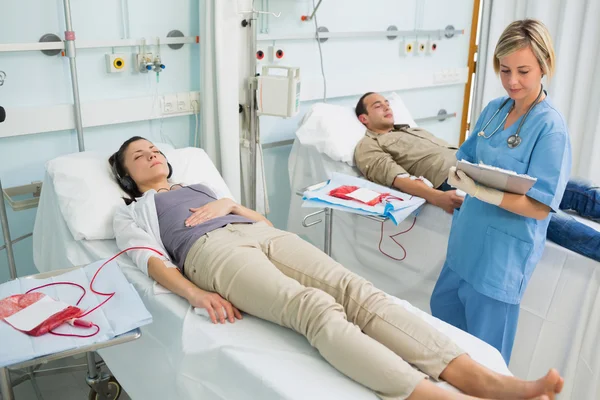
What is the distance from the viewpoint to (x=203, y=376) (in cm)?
162

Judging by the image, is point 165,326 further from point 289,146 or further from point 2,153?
point 289,146

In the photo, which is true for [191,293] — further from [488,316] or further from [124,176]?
[488,316]

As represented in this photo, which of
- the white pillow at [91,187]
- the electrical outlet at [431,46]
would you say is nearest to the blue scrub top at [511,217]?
the white pillow at [91,187]

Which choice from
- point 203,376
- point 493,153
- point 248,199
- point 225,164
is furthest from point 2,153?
point 493,153

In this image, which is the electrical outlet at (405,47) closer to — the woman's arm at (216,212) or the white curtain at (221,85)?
the white curtain at (221,85)

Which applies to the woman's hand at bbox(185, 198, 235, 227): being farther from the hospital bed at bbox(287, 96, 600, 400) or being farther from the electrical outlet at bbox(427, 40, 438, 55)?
the electrical outlet at bbox(427, 40, 438, 55)

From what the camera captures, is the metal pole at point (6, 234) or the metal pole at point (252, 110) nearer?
the metal pole at point (6, 234)

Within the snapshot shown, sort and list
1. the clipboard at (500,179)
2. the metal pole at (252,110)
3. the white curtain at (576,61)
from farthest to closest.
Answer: the white curtain at (576,61) → the metal pole at (252,110) → the clipboard at (500,179)

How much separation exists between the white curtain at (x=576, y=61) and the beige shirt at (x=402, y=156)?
1.27 m

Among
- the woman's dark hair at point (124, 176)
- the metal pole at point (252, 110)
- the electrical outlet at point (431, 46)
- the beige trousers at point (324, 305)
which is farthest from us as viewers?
the electrical outlet at point (431, 46)

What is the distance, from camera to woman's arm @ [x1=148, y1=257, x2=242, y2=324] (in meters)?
1.73

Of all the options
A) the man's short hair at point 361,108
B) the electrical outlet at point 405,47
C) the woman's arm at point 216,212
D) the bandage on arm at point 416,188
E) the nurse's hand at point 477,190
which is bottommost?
the bandage on arm at point 416,188

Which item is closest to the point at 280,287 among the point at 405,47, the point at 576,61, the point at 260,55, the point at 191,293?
the point at 191,293

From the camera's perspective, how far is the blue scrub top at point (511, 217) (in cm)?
189
